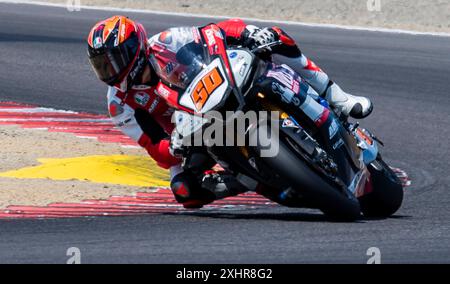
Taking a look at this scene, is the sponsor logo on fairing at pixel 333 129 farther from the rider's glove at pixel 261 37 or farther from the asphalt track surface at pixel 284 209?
the rider's glove at pixel 261 37

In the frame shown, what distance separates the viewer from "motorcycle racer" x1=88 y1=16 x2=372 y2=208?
8234 millimetres

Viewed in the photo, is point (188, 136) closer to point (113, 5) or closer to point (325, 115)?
point (325, 115)

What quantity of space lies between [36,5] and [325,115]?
14.4 m

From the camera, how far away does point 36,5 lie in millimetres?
21641

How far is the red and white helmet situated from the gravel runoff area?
11.0 meters

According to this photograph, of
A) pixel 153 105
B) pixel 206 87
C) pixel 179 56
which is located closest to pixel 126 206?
pixel 153 105

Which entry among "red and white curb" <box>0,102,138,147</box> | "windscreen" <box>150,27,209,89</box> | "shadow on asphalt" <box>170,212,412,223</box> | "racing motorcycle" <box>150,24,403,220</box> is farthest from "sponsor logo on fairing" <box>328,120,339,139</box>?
"red and white curb" <box>0,102,138,147</box>

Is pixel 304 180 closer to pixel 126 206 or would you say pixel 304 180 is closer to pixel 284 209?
pixel 284 209

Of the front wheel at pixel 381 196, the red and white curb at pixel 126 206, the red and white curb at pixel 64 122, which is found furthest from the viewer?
→ the red and white curb at pixel 64 122

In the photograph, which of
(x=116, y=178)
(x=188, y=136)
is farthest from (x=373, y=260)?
(x=116, y=178)

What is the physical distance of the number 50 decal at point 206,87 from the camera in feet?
24.3

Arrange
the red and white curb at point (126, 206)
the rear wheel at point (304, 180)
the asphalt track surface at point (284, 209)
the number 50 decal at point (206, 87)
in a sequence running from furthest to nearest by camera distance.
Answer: the red and white curb at point (126, 206) < the rear wheel at point (304, 180) < the number 50 decal at point (206, 87) < the asphalt track surface at point (284, 209)

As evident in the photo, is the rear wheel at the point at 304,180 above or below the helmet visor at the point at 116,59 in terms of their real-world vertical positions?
below

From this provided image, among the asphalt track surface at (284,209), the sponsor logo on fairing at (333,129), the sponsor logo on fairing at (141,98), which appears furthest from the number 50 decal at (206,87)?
the sponsor logo on fairing at (141,98)
